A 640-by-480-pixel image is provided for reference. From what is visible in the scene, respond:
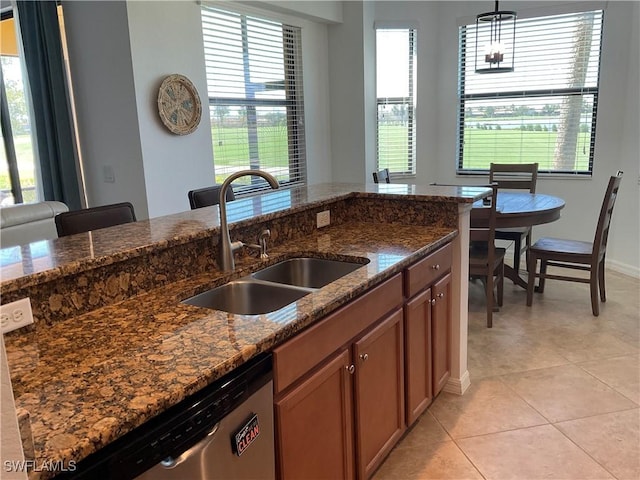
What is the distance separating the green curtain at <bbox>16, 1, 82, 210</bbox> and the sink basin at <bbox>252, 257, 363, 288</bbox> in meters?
2.63

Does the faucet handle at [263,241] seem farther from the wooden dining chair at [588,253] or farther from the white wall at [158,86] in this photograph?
the wooden dining chair at [588,253]

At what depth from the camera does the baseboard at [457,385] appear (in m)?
2.77

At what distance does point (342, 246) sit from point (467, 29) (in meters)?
4.06

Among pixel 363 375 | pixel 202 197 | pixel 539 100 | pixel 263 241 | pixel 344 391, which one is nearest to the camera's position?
pixel 344 391

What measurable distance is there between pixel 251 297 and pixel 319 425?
0.56 metres

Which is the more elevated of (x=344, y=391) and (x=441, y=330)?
(x=344, y=391)

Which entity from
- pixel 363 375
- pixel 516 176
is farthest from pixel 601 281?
pixel 363 375

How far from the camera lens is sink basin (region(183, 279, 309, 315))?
1.87 metres

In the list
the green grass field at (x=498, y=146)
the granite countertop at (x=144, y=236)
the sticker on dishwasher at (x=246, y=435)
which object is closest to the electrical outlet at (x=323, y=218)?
the granite countertop at (x=144, y=236)

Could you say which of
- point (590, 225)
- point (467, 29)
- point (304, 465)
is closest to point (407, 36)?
point (467, 29)

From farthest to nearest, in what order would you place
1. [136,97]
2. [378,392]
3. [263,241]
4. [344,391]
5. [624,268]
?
[624,268] < [136,97] < [263,241] < [378,392] < [344,391]

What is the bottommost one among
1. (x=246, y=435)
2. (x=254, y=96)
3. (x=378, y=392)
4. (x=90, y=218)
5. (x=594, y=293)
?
(x=594, y=293)

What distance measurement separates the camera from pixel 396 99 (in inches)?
215

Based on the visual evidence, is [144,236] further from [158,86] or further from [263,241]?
[158,86]
